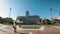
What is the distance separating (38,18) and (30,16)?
4.92m

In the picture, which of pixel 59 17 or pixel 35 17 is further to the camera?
pixel 35 17

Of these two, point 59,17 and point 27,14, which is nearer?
point 59,17

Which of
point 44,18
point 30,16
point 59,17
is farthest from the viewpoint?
point 30,16

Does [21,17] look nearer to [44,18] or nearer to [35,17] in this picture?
[35,17]

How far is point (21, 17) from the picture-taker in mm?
74688

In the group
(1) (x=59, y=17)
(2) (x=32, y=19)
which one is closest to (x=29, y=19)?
(2) (x=32, y=19)

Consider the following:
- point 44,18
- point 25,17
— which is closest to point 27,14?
point 25,17

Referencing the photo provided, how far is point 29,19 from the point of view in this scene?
72125 mm

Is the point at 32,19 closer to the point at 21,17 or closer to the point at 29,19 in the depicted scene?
the point at 29,19

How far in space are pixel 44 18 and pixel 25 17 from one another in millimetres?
11640

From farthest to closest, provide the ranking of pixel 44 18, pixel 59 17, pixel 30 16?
1. pixel 30 16
2. pixel 44 18
3. pixel 59 17

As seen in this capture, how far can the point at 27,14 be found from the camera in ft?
235

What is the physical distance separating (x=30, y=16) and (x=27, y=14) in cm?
270

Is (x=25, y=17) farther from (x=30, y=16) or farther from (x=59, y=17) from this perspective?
(x=59, y=17)
